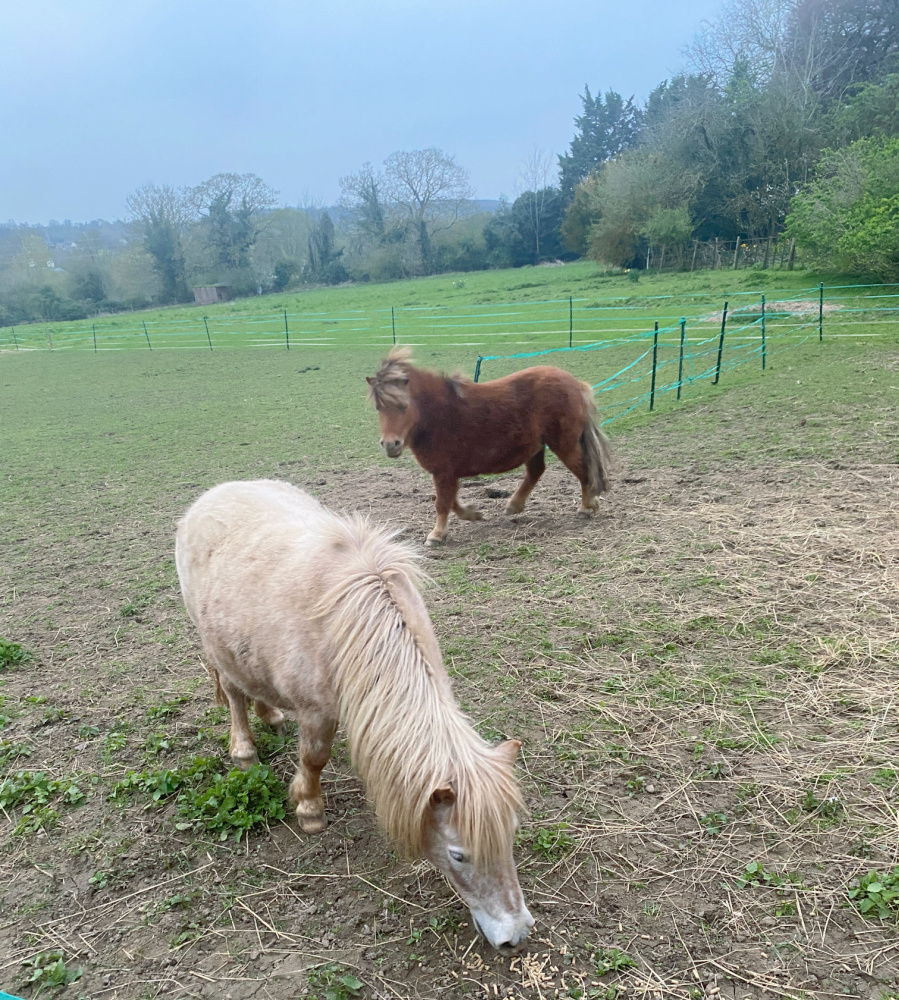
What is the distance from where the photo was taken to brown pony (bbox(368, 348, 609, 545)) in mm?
5152

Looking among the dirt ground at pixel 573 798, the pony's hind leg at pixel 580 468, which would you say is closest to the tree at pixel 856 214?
the dirt ground at pixel 573 798

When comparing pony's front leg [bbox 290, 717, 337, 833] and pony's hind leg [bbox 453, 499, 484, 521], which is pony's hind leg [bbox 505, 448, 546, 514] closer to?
pony's hind leg [bbox 453, 499, 484, 521]

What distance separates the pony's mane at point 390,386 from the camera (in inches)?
200

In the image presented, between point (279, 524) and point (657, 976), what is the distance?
2088mm

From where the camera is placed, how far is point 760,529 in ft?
15.4

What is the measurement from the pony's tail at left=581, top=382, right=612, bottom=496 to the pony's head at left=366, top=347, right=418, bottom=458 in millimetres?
1599

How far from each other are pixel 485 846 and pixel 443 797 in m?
0.18

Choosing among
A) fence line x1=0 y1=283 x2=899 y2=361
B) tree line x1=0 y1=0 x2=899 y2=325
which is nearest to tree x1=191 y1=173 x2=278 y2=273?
tree line x1=0 y1=0 x2=899 y2=325

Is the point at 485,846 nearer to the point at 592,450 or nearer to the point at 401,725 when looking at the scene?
the point at 401,725

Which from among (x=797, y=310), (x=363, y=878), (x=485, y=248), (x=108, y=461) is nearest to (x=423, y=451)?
(x=363, y=878)

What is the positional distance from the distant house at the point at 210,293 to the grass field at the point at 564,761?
1585 inches

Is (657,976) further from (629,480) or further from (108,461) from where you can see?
(108,461)

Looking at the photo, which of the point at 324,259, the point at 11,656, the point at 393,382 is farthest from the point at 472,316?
the point at 324,259

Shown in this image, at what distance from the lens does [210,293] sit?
42.2m
